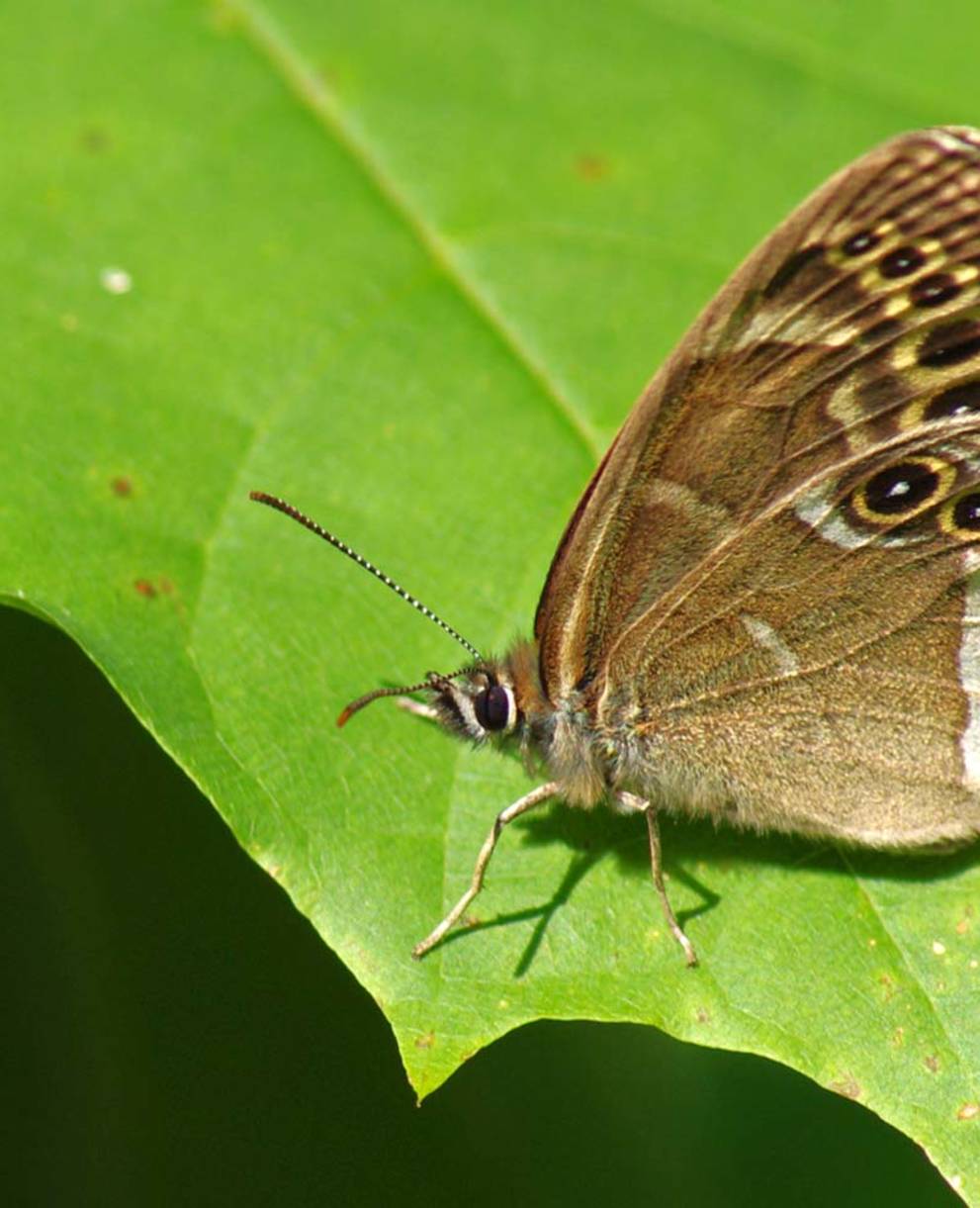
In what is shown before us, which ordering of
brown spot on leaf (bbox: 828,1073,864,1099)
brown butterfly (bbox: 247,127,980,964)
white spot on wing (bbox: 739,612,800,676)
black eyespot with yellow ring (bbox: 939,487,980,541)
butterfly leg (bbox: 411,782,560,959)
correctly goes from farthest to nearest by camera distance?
white spot on wing (bbox: 739,612,800,676)
black eyespot with yellow ring (bbox: 939,487,980,541)
brown butterfly (bbox: 247,127,980,964)
butterfly leg (bbox: 411,782,560,959)
brown spot on leaf (bbox: 828,1073,864,1099)

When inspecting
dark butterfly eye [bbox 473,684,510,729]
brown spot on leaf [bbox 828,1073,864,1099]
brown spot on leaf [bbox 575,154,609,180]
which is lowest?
brown spot on leaf [bbox 828,1073,864,1099]

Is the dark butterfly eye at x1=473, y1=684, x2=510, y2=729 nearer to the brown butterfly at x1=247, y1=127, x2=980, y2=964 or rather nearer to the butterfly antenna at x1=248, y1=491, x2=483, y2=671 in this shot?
the brown butterfly at x1=247, y1=127, x2=980, y2=964

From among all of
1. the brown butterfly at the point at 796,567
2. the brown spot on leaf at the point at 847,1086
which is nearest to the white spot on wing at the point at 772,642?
the brown butterfly at the point at 796,567

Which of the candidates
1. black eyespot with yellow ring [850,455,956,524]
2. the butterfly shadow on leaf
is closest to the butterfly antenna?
the butterfly shadow on leaf

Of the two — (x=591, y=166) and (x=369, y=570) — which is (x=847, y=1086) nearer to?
(x=369, y=570)

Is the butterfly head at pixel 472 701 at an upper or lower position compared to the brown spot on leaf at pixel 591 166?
lower

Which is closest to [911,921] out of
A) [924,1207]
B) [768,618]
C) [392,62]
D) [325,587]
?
[768,618]

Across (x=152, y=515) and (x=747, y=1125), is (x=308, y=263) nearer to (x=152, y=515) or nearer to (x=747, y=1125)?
(x=152, y=515)

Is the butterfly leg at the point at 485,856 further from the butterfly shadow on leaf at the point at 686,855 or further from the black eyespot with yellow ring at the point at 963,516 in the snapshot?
the black eyespot with yellow ring at the point at 963,516
